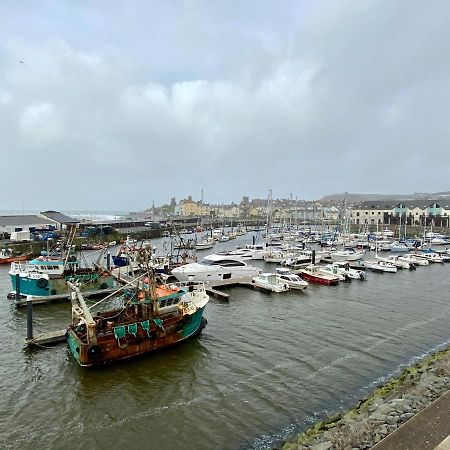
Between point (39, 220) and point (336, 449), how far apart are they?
78.1 m

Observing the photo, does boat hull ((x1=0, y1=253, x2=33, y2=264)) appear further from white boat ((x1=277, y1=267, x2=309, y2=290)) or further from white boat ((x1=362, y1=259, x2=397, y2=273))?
white boat ((x1=362, y1=259, x2=397, y2=273))

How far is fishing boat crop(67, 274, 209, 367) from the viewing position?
17380 millimetres

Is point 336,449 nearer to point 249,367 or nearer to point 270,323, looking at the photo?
point 249,367

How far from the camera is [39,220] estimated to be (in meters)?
77.7

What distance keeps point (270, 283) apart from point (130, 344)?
17.2 metres

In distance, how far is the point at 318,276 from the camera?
37.4 meters

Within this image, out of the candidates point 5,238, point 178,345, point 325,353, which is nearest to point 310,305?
point 325,353

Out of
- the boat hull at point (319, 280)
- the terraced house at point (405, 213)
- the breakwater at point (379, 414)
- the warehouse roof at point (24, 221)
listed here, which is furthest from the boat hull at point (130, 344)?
the terraced house at point (405, 213)

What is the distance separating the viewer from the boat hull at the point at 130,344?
17.2m

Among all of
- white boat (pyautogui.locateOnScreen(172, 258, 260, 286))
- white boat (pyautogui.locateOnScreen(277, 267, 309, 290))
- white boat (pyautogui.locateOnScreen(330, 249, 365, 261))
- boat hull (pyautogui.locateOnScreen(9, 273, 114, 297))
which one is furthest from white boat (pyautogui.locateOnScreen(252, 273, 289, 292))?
white boat (pyautogui.locateOnScreen(330, 249, 365, 261))

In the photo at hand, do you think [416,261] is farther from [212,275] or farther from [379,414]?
[379,414]

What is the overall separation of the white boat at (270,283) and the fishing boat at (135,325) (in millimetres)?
11594

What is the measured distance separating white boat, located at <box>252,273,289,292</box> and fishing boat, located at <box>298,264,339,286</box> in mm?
5163

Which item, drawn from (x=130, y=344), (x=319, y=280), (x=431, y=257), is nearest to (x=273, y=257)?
(x=319, y=280)
